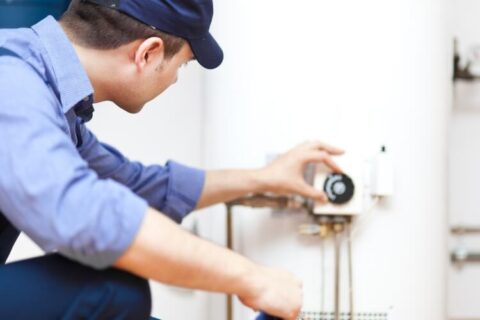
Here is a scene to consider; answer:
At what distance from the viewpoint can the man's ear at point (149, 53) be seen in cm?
127

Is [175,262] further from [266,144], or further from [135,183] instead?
[266,144]

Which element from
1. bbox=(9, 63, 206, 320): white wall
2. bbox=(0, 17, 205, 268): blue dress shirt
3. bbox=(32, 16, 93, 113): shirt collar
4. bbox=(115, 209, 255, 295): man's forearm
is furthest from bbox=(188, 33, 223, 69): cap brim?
bbox=(9, 63, 206, 320): white wall

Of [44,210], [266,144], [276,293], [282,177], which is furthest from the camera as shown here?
[266,144]

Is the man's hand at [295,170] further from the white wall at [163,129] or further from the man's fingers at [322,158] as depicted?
the white wall at [163,129]

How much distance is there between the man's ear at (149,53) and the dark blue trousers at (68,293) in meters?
0.37

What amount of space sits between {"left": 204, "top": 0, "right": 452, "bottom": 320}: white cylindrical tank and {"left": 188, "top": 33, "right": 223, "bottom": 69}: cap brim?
288 millimetres

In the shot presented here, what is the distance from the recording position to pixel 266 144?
1.69 meters

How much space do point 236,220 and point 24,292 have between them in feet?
2.31

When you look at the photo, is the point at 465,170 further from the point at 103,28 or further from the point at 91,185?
the point at 91,185

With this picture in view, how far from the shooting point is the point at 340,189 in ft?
5.25

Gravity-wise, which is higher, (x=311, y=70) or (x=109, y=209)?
(x=311, y=70)

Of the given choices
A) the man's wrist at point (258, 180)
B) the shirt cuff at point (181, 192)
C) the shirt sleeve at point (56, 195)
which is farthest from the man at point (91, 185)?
the man's wrist at point (258, 180)

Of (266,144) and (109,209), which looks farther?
(266,144)

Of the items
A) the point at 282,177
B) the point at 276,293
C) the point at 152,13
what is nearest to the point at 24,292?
the point at 276,293
